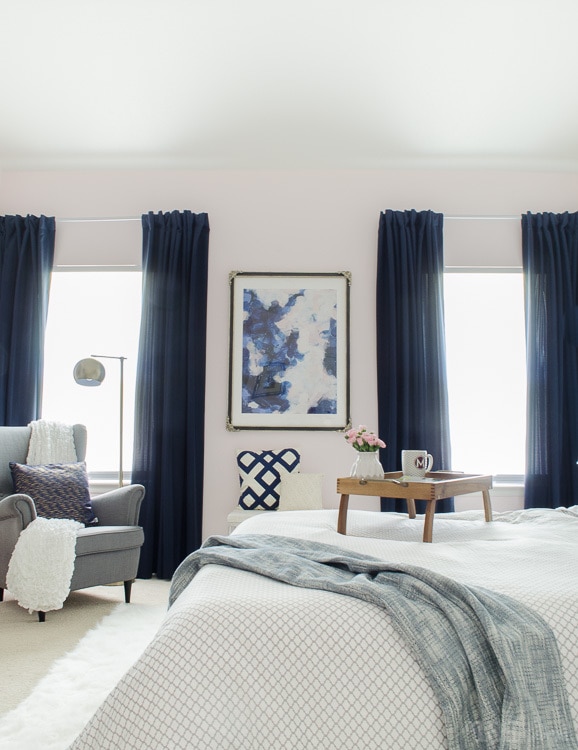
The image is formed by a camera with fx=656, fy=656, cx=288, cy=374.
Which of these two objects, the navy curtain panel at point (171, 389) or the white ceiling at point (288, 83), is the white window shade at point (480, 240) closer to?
the white ceiling at point (288, 83)

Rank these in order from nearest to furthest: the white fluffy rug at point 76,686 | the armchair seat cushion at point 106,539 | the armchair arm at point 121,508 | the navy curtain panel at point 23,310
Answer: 1. the white fluffy rug at point 76,686
2. the armchair seat cushion at point 106,539
3. the armchair arm at point 121,508
4. the navy curtain panel at point 23,310

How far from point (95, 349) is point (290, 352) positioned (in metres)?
1.54

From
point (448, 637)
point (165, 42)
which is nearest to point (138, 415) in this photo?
point (165, 42)

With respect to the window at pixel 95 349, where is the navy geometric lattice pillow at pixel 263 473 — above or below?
below

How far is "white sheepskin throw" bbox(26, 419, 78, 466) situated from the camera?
4.29 m

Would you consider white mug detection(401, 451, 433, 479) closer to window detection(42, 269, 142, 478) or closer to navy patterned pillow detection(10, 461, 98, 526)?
navy patterned pillow detection(10, 461, 98, 526)

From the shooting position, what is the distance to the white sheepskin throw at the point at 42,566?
346 centimetres

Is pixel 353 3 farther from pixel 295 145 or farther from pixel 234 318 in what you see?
pixel 234 318

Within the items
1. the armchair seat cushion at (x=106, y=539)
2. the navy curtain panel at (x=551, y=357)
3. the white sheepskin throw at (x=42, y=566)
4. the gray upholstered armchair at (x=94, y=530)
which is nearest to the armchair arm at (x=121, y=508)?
the gray upholstered armchair at (x=94, y=530)

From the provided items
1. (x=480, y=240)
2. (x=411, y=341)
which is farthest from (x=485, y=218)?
(x=411, y=341)

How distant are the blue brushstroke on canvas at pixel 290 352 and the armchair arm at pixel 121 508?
1168 mm

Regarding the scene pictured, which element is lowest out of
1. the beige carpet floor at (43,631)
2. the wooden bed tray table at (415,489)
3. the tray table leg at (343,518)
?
the beige carpet floor at (43,631)

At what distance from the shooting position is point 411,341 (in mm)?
4879

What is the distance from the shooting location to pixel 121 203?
5.16m
